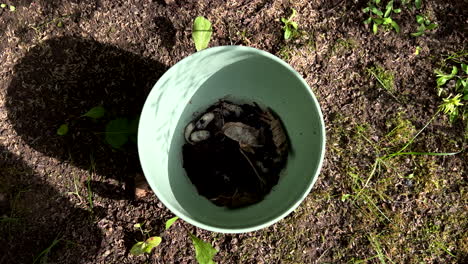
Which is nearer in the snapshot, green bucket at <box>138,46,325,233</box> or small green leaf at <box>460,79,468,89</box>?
green bucket at <box>138,46,325,233</box>

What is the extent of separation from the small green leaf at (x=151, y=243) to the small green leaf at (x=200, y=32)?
657mm

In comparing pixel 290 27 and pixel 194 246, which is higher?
pixel 290 27

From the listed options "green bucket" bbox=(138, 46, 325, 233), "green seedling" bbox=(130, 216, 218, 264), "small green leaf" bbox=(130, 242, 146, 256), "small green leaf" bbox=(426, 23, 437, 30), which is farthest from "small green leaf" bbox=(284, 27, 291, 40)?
"small green leaf" bbox=(130, 242, 146, 256)

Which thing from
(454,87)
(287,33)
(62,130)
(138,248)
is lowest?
(138,248)

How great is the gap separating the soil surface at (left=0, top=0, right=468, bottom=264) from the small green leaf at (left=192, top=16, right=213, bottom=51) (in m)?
0.10

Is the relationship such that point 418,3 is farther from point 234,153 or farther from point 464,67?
point 234,153

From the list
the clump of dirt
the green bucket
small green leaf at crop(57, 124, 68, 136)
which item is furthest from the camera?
small green leaf at crop(57, 124, 68, 136)

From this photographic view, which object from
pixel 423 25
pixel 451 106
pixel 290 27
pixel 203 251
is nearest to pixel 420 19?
pixel 423 25

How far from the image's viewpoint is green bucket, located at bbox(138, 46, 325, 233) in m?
1.03

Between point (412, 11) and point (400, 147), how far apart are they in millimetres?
508

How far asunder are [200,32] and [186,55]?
124mm

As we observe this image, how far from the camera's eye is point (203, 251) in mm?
1330

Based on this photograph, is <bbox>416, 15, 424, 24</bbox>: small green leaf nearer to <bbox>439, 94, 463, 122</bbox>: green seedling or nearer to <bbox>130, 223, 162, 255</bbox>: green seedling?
<bbox>439, 94, 463, 122</bbox>: green seedling

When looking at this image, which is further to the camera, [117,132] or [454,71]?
[454,71]
